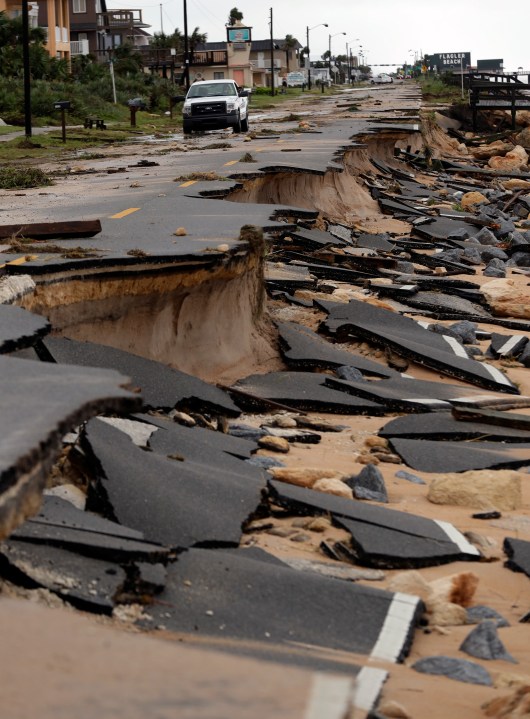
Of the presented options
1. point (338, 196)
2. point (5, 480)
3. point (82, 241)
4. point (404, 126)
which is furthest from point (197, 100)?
point (5, 480)

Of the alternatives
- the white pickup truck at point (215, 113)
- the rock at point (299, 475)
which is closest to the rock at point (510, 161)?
the white pickup truck at point (215, 113)

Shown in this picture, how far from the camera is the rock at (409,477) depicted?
24.7 feet

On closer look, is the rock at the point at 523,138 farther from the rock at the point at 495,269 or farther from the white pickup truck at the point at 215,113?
the rock at the point at 495,269

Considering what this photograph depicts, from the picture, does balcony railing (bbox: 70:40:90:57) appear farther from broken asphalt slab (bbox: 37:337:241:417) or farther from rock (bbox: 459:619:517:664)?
rock (bbox: 459:619:517:664)

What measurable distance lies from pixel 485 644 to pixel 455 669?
0.96 feet

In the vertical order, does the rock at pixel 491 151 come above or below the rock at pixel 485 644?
above

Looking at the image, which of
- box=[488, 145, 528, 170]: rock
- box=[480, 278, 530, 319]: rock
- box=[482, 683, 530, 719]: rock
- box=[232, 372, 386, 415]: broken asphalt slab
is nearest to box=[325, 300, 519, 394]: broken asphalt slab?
box=[232, 372, 386, 415]: broken asphalt slab

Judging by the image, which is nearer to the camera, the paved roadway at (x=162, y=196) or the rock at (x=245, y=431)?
the rock at (x=245, y=431)

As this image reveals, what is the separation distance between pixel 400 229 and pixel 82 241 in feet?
42.3

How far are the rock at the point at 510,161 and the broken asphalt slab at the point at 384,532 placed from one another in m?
35.9

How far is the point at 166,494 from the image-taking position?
584cm

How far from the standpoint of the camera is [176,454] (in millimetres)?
6691

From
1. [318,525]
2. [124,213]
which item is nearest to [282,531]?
[318,525]

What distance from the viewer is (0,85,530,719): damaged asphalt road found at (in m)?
4.50
